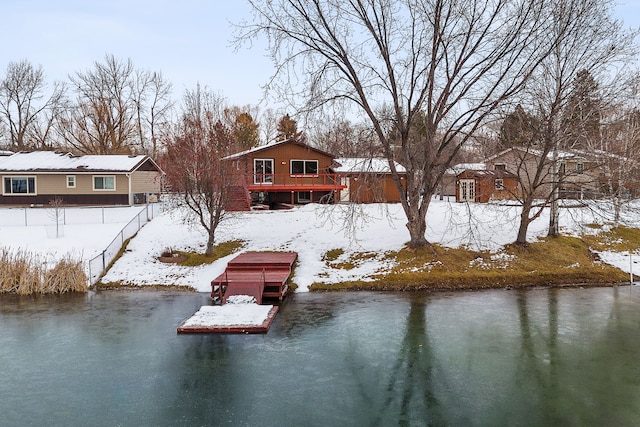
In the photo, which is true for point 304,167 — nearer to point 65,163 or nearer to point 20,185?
point 65,163

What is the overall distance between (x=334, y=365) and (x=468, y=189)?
27496 mm

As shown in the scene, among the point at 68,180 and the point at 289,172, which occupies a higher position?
the point at 289,172

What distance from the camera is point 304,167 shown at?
2920 centimetres

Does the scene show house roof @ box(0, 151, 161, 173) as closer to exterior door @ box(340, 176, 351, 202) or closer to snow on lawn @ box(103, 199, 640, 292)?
snow on lawn @ box(103, 199, 640, 292)

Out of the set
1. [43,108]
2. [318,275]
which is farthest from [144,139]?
[318,275]

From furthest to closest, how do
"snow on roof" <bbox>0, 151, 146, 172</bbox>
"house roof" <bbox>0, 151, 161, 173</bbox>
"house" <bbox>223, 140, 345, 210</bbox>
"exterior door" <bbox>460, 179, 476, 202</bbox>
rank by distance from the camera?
"exterior door" <bbox>460, 179, 476, 202</bbox>, "snow on roof" <bbox>0, 151, 146, 172</bbox>, "house roof" <bbox>0, 151, 161, 173</bbox>, "house" <bbox>223, 140, 345, 210</bbox>

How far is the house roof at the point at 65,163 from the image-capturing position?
28781 mm

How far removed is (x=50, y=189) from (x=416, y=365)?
28325 mm

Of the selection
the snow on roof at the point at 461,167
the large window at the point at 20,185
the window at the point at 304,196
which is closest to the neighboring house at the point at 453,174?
the snow on roof at the point at 461,167

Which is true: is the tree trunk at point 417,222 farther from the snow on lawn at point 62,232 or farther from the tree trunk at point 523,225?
the snow on lawn at point 62,232

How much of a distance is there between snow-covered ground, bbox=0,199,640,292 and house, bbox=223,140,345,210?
16.3 ft

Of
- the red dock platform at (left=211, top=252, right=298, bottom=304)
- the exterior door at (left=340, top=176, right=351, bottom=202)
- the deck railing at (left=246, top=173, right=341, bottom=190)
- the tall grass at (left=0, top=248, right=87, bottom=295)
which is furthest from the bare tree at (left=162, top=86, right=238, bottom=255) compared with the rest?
the exterior door at (left=340, top=176, right=351, bottom=202)

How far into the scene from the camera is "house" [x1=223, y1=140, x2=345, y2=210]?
89.5 feet

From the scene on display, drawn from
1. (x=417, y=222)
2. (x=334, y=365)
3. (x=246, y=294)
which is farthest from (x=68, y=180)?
(x=334, y=365)
